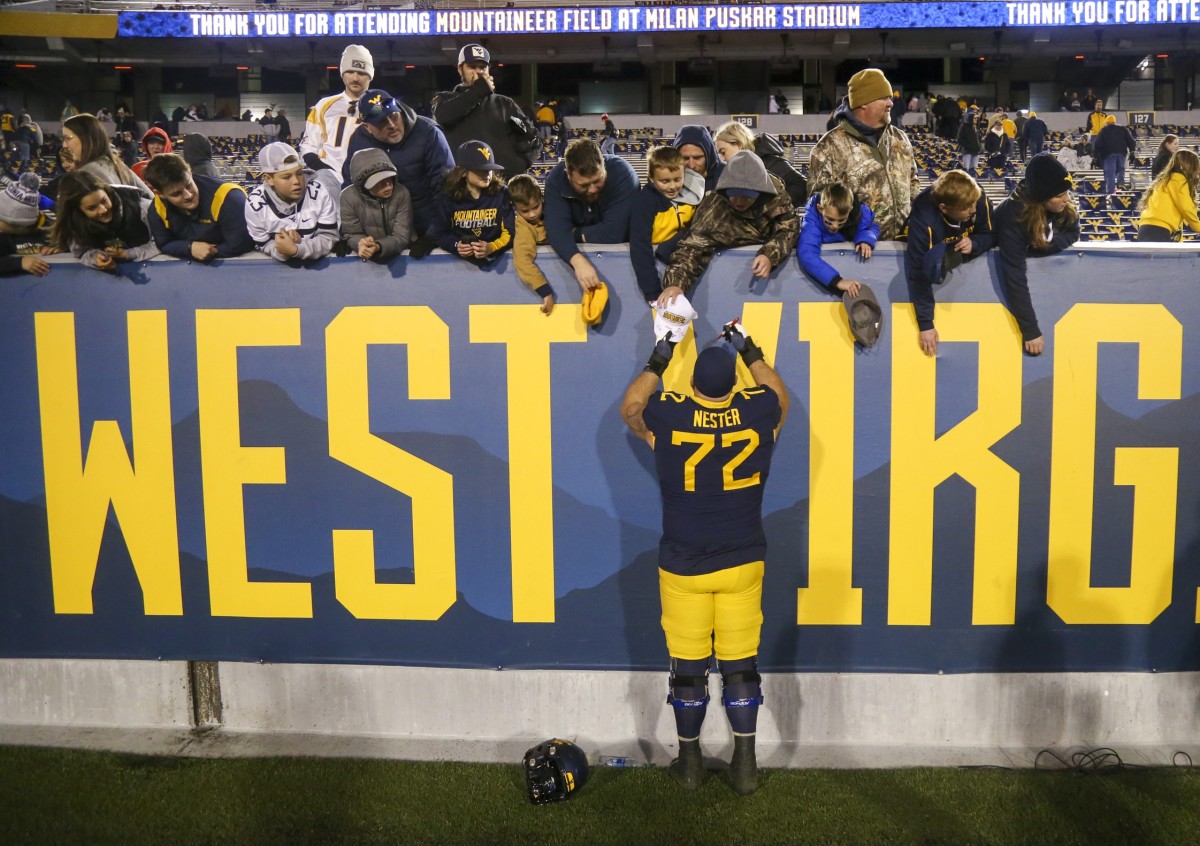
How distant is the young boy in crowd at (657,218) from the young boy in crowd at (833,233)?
589mm

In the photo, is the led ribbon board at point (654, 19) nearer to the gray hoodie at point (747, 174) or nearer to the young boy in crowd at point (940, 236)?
the young boy in crowd at point (940, 236)

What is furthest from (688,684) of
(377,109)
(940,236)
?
(377,109)

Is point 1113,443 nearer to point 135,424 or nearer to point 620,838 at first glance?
point 620,838

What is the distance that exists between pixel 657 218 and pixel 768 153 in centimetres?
92

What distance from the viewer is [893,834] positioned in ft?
14.6

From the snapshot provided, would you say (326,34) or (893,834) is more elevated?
(326,34)

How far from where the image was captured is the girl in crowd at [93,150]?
5.72m

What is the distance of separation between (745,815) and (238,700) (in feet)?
9.06

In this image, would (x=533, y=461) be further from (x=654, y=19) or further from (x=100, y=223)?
(x=654, y=19)

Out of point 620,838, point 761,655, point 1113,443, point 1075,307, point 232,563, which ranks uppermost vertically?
point 1075,307

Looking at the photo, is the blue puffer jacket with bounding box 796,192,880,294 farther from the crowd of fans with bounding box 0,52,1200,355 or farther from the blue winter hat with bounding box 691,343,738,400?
the blue winter hat with bounding box 691,343,738,400

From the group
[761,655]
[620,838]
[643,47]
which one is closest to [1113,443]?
[761,655]

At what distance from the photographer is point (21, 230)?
5.67 m

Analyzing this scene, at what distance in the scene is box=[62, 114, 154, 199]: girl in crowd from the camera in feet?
18.8
